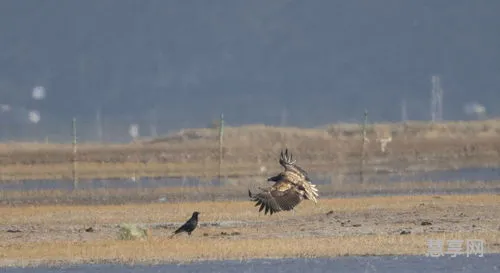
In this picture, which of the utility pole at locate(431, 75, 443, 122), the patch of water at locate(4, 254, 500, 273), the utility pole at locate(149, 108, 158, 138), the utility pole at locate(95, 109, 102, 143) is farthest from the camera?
the utility pole at locate(431, 75, 443, 122)

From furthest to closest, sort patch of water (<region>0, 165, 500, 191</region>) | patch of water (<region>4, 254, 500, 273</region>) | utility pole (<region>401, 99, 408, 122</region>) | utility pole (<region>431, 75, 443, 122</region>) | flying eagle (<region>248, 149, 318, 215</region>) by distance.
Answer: utility pole (<region>401, 99, 408, 122</region>) → utility pole (<region>431, 75, 443, 122</region>) → patch of water (<region>0, 165, 500, 191</region>) → patch of water (<region>4, 254, 500, 273</region>) → flying eagle (<region>248, 149, 318, 215</region>)

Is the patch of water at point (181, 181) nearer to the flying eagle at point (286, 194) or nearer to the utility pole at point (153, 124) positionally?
the flying eagle at point (286, 194)

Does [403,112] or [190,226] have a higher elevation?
[403,112]

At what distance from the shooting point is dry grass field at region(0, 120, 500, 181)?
6125 cm

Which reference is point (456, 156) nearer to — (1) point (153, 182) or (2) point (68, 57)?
(1) point (153, 182)

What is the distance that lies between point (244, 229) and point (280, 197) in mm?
7462

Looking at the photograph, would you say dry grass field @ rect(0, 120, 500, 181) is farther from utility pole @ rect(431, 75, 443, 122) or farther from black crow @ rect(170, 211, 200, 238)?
black crow @ rect(170, 211, 200, 238)

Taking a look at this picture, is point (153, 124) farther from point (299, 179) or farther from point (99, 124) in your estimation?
point (299, 179)

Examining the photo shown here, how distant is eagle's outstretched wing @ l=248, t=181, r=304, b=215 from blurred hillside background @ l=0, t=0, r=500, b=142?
6346 cm

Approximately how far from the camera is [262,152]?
69.5m

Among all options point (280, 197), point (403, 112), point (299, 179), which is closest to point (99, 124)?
point (403, 112)

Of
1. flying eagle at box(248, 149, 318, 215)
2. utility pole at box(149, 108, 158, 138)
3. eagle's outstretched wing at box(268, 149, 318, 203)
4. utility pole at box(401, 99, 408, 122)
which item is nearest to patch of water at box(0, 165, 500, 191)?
eagle's outstretched wing at box(268, 149, 318, 203)

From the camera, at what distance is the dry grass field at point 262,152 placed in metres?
61.2

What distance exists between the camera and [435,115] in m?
92.4
